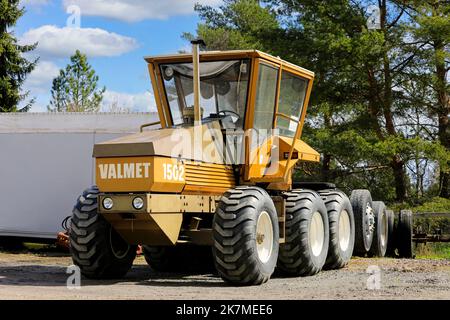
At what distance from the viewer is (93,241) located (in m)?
10.6

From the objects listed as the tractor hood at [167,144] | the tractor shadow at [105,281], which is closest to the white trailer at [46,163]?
the tractor shadow at [105,281]

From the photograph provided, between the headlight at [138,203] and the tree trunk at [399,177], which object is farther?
the tree trunk at [399,177]

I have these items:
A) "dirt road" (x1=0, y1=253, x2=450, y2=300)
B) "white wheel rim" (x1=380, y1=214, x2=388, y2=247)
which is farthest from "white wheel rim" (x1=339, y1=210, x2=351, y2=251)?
"white wheel rim" (x1=380, y1=214, x2=388, y2=247)

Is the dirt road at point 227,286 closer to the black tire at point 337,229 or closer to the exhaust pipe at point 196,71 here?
the black tire at point 337,229

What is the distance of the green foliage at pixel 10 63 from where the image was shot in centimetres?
3206

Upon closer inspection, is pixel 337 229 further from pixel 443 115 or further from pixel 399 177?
pixel 443 115

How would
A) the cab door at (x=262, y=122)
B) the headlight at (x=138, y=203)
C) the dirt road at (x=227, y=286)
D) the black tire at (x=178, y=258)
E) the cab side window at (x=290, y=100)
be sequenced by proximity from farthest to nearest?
the black tire at (x=178, y=258)
the cab side window at (x=290, y=100)
the cab door at (x=262, y=122)
the headlight at (x=138, y=203)
the dirt road at (x=227, y=286)

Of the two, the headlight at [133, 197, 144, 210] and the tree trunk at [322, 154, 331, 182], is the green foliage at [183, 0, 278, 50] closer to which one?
the tree trunk at [322, 154, 331, 182]

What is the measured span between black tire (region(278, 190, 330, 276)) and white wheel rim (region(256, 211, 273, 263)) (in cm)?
81

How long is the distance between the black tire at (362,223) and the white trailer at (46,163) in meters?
5.06

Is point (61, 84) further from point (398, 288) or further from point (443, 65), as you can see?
point (398, 288)

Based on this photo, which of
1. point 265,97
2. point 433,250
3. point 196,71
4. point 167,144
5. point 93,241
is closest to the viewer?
point 167,144

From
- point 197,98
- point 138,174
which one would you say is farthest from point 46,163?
point 138,174

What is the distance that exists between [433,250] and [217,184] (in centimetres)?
982
